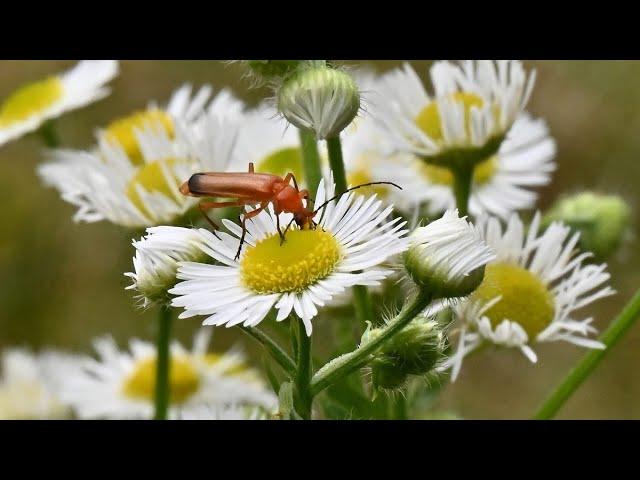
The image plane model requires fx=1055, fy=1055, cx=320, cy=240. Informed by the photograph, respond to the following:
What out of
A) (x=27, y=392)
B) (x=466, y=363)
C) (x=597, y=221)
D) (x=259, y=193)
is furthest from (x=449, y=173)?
(x=466, y=363)

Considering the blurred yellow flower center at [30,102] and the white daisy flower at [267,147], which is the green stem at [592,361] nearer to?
the white daisy flower at [267,147]

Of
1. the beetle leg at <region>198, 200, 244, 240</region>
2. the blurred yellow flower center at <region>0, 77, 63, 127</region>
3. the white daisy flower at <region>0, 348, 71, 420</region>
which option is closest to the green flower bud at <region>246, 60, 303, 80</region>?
the beetle leg at <region>198, 200, 244, 240</region>

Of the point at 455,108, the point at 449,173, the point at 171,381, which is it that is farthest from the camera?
the point at 171,381

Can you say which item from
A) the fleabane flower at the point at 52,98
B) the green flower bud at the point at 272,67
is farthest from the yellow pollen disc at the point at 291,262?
the fleabane flower at the point at 52,98

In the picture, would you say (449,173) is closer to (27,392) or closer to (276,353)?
(276,353)

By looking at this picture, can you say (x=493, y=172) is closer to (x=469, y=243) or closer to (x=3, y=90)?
(x=469, y=243)

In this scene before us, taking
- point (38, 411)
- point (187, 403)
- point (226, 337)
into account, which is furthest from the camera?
point (226, 337)

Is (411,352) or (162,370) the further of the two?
(162,370)

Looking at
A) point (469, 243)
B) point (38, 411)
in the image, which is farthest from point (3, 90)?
point (469, 243)
